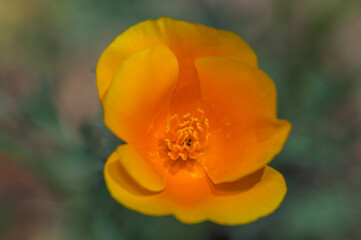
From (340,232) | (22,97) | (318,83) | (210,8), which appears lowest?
(340,232)

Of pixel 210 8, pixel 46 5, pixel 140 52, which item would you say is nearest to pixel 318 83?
pixel 210 8

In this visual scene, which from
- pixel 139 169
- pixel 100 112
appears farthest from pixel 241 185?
pixel 100 112

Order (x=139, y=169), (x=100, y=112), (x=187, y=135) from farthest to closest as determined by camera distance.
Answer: (x=100, y=112)
(x=187, y=135)
(x=139, y=169)

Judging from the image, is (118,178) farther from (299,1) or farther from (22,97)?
(299,1)

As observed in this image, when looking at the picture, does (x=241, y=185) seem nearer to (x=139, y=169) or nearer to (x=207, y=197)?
(x=207, y=197)

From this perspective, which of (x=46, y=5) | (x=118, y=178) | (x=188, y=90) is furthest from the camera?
(x=46, y=5)

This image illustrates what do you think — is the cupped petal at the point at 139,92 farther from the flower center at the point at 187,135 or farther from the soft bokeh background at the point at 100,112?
the soft bokeh background at the point at 100,112
